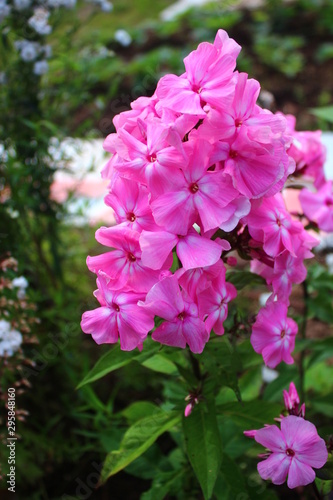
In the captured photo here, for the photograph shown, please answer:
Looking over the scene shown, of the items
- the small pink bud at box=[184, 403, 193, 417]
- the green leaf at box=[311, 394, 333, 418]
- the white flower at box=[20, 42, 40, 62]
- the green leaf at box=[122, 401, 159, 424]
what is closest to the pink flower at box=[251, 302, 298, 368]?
the small pink bud at box=[184, 403, 193, 417]

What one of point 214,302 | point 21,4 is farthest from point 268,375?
point 21,4

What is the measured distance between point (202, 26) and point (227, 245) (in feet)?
15.1

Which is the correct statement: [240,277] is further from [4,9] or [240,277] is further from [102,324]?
[4,9]

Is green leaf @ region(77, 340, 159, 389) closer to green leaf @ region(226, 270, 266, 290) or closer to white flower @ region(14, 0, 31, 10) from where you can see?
Answer: green leaf @ region(226, 270, 266, 290)

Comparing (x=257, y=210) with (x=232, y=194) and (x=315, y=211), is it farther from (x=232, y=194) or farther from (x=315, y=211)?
(x=315, y=211)

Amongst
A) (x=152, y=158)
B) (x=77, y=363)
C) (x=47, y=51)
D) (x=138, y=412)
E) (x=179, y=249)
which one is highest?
(x=152, y=158)

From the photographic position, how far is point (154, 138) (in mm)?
974

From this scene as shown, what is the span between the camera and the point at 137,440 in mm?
1207

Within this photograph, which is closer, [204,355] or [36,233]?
[204,355]

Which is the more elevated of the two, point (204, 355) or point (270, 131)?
point (270, 131)

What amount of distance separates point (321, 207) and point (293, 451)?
1.98 ft

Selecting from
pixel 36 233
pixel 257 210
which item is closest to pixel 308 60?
pixel 36 233

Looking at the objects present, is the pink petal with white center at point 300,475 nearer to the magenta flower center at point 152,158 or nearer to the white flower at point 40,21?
the magenta flower center at point 152,158

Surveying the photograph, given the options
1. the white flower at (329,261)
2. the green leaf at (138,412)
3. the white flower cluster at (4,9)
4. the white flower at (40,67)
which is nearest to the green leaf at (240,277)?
the green leaf at (138,412)
